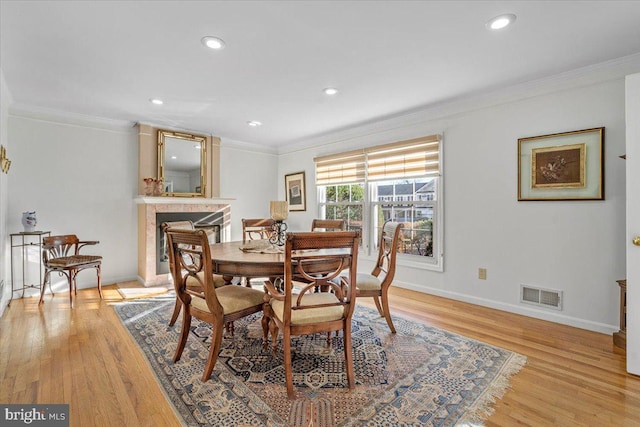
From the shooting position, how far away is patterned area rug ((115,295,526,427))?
163cm

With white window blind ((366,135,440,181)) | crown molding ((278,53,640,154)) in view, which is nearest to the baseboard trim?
white window blind ((366,135,440,181))

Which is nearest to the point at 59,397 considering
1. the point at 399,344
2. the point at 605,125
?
the point at 399,344

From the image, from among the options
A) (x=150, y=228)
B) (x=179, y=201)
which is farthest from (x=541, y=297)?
(x=150, y=228)

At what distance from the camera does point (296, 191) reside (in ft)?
19.0

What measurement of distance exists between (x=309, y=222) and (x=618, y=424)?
14.5 feet

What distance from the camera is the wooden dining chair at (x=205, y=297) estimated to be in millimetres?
1903

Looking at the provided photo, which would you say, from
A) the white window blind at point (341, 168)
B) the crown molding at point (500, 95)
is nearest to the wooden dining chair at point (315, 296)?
the crown molding at point (500, 95)

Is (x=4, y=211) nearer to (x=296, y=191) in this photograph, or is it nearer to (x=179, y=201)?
(x=179, y=201)

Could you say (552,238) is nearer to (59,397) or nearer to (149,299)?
(59,397)

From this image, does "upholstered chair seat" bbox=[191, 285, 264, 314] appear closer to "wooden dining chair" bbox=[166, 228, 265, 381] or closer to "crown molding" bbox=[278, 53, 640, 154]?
"wooden dining chair" bbox=[166, 228, 265, 381]

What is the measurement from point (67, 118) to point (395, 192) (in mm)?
4474

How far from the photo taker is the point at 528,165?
3.07 meters

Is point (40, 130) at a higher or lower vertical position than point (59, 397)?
higher

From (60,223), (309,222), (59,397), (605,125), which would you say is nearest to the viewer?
(59,397)
